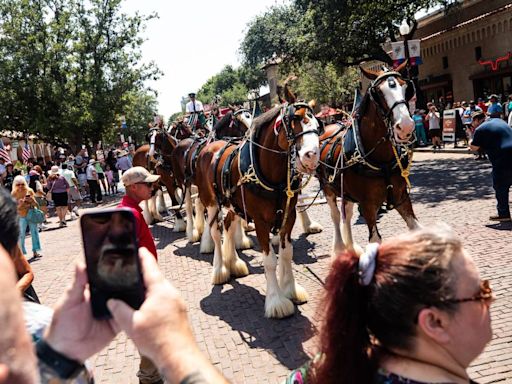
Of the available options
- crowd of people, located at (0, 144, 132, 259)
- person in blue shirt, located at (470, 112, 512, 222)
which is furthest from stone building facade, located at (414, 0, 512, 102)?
crowd of people, located at (0, 144, 132, 259)

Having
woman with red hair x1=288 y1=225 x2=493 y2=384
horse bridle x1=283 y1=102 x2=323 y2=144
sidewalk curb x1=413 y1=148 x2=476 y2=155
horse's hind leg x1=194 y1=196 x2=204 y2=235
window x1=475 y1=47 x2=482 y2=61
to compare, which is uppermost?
window x1=475 y1=47 x2=482 y2=61

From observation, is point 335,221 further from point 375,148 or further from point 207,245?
point 207,245

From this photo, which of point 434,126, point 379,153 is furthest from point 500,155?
point 434,126

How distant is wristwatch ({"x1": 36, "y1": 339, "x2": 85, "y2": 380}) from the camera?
139 cm

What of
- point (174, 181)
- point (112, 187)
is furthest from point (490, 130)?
point (112, 187)

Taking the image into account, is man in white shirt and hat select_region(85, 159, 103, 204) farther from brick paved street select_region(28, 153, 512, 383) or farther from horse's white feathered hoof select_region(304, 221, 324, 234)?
horse's white feathered hoof select_region(304, 221, 324, 234)

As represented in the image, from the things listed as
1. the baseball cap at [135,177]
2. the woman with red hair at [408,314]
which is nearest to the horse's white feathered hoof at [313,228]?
the baseball cap at [135,177]

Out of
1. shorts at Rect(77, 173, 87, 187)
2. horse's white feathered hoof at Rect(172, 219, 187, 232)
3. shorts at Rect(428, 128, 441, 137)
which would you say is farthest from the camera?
shorts at Rect(77, 173, 87, 187)

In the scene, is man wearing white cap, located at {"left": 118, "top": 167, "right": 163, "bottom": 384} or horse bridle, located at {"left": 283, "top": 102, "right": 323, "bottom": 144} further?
horse bridle, located at {"left": 283, "top": 102, "right": 323, "bottom": 144}

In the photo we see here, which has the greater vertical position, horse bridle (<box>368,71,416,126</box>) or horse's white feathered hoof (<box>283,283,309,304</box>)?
horse bridle (<box>368,71,416,126</box>)

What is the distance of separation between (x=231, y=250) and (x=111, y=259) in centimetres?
620

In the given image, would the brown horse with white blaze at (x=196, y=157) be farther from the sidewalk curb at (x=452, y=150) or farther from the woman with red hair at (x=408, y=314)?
the sidewalk curb at (x=452, y=150)

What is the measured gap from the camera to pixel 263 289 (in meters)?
6.95

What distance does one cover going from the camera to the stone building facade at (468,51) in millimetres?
25875
